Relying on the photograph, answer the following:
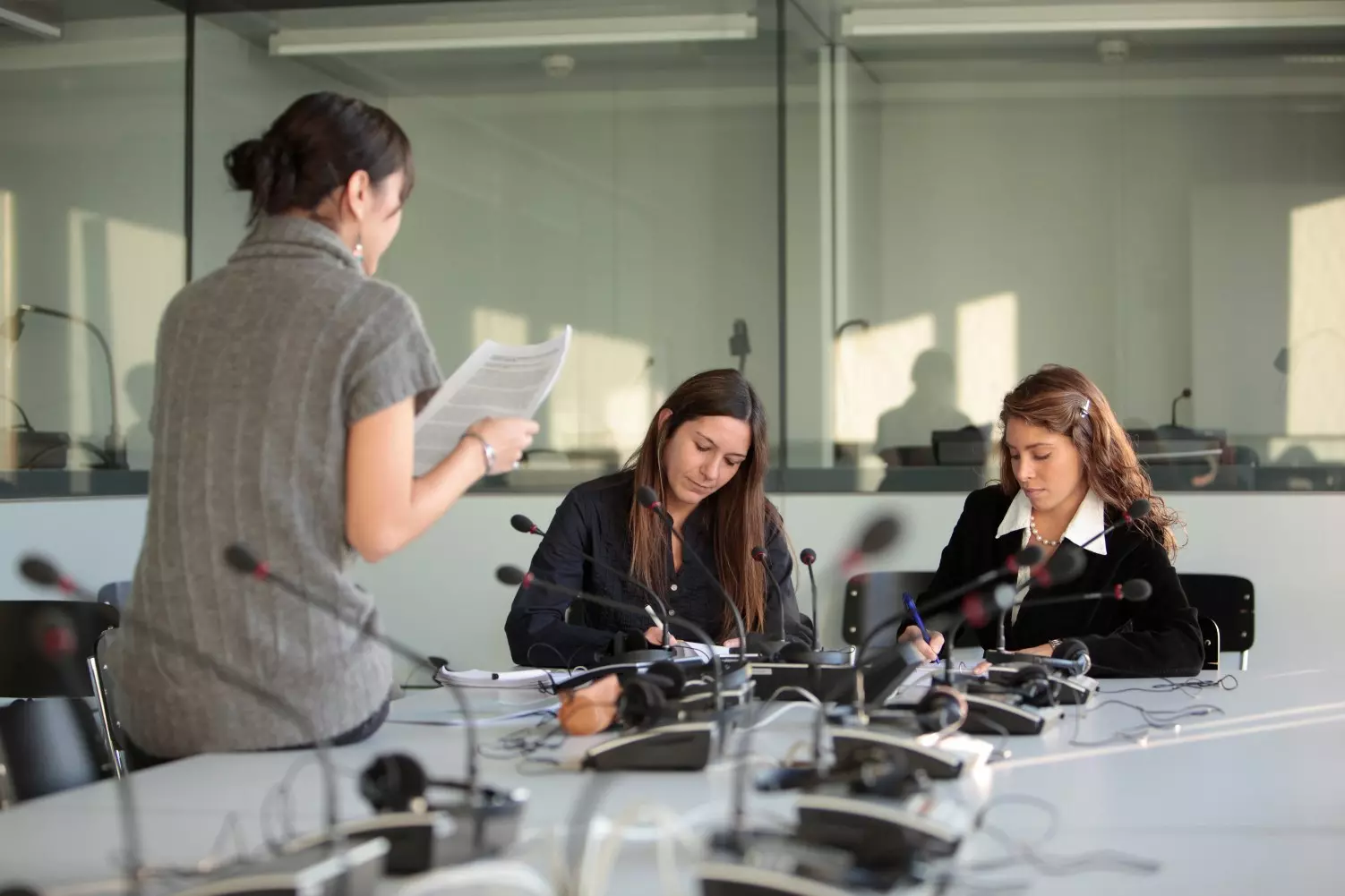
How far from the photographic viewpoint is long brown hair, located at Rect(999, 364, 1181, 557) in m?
2.95

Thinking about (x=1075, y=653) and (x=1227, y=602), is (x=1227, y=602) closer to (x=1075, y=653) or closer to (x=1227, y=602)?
(x=1227, y=602)

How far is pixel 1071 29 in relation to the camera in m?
4.88

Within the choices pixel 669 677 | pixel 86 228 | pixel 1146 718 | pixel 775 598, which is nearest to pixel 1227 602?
pixel 775 598

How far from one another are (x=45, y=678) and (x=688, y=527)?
1341mm

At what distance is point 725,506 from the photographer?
10.1ft

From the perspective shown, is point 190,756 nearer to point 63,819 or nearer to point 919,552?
point 63,819

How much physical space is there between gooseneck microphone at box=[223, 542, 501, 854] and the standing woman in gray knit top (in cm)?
1

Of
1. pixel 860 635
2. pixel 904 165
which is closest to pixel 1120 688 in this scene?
pixel 860 635

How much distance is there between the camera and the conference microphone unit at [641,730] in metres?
1.71

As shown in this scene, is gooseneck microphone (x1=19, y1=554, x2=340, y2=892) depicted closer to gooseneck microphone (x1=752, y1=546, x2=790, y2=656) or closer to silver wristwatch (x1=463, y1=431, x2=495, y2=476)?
silver wristwatch (x1=463, y1=431, x2=495, y2=476)

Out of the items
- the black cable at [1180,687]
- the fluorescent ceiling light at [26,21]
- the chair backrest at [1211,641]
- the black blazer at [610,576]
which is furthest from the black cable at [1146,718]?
the fluorescent ceiling light at [26,21]

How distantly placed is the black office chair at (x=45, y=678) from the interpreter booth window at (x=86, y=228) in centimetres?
168

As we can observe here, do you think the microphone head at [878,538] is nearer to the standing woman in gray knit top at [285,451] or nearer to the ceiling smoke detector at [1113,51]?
the standing woman in gray knit top at [285,451]

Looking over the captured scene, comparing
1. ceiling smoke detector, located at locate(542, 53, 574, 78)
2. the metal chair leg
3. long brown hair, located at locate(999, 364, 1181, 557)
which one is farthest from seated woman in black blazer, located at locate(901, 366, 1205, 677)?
ceiling smoke detector, located at locate(542, 53, 574, 78)
